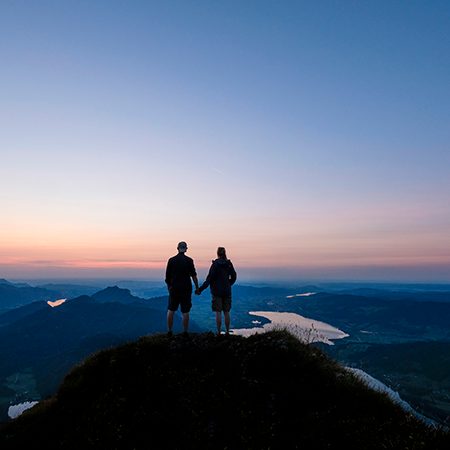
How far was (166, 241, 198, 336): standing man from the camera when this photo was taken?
589 inches

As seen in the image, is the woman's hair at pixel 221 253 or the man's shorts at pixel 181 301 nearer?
the man's shorts at pixel 181 301

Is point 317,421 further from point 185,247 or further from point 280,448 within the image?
point 185,247

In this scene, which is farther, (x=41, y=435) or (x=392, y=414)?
(x=41, y=435)

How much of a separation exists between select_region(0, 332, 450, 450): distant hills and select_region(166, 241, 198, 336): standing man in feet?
5.15

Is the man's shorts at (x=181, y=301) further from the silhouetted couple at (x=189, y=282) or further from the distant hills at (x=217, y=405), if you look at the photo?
the distant hills at (x=217, y=405)

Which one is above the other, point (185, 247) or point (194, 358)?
point (185, 247)

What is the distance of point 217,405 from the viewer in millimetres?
10484

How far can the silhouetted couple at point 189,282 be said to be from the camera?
15.0 meters

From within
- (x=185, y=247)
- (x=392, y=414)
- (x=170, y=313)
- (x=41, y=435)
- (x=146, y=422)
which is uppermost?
(x=185, y=247)

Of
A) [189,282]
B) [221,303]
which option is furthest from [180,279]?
[221,303]

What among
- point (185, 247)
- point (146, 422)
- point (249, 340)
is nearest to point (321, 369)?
point (249, 340)

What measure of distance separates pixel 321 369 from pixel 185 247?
7.44 m

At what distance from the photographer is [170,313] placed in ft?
50.0

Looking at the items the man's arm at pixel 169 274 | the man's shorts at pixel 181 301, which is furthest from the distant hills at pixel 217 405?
the man's arm at pixel 169 274
